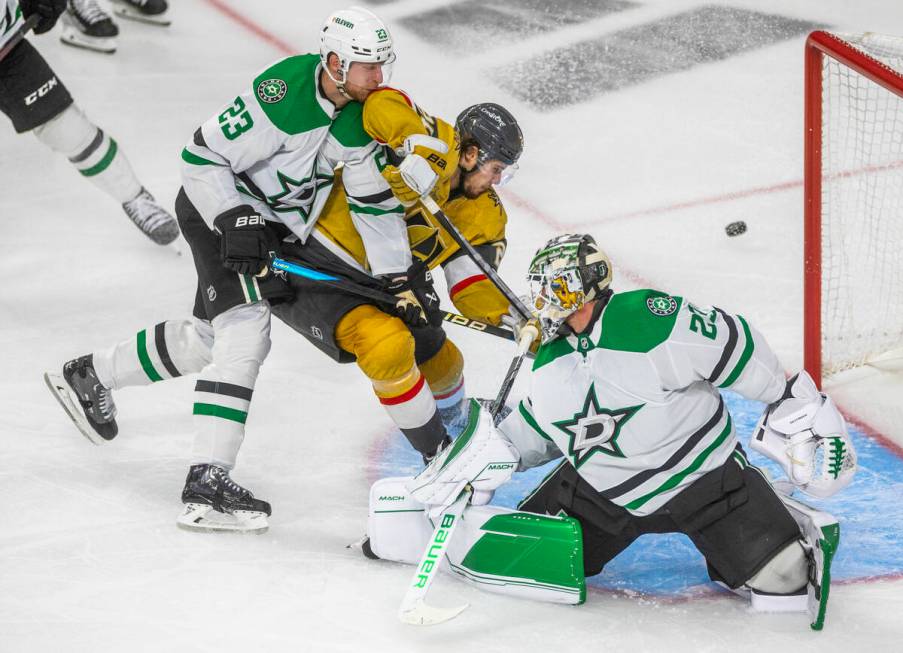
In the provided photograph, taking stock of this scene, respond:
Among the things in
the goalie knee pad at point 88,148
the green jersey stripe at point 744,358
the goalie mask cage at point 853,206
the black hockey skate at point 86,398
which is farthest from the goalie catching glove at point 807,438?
the goalie knee pad at point 88,148

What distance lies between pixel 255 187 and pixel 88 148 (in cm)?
133

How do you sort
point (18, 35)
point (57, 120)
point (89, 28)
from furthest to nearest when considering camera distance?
point (89, 28) → point (57, 120) → point (18, 35)

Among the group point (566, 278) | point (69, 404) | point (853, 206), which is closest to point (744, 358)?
point (566, 278)

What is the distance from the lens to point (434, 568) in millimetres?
2766

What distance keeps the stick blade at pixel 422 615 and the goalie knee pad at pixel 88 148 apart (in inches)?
86.5

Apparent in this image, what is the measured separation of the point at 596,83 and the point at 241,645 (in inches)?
129

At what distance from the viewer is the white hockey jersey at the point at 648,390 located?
261 centimetres

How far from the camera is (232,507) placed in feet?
10.3

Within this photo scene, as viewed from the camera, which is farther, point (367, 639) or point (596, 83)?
point (596, 83)

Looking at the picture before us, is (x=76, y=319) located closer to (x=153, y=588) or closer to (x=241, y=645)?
(x=153, y=588)

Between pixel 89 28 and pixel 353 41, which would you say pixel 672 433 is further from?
pixel 89 28

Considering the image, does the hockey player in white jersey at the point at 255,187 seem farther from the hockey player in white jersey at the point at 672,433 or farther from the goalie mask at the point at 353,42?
the hockey player in white jersey at the point at 672,433

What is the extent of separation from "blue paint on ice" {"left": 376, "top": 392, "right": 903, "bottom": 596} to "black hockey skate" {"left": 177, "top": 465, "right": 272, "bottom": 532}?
0.42 metres

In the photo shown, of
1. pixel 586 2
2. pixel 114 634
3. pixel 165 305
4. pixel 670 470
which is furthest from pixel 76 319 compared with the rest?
pixel 586 2
